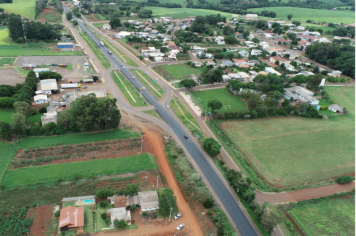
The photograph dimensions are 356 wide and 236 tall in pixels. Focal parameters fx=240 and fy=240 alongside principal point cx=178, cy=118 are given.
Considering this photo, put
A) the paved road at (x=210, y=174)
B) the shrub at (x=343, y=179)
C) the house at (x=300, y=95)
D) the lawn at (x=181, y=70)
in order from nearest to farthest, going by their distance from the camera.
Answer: the paved road at (x=210, y=174) < the shrub at (x=343, y=179) < the house at (x=300, y=95) < the lawn at (x=181, y=70)

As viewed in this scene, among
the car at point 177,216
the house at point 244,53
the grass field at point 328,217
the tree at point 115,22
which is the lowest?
the grass field at point 328,217

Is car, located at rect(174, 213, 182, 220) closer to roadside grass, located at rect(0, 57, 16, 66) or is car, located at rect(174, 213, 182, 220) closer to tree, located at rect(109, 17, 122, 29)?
roadside grass, located at rect(0, 57, 16, 66)

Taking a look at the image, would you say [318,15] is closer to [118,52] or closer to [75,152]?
[118,52]

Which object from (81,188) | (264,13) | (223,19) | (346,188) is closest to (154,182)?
(81,188)

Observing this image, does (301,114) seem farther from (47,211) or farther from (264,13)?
(264,13)

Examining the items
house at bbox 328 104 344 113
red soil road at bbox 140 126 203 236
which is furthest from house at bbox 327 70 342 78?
red soil road at bbox 140 126 203 236

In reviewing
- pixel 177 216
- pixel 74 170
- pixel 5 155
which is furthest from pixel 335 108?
pixel 5 155

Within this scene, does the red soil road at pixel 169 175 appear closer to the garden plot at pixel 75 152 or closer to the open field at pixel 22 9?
the garden plot at pixel 75 152

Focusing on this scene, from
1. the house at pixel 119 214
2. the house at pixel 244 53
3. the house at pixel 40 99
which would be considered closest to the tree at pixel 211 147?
the house at pixel 119 214
